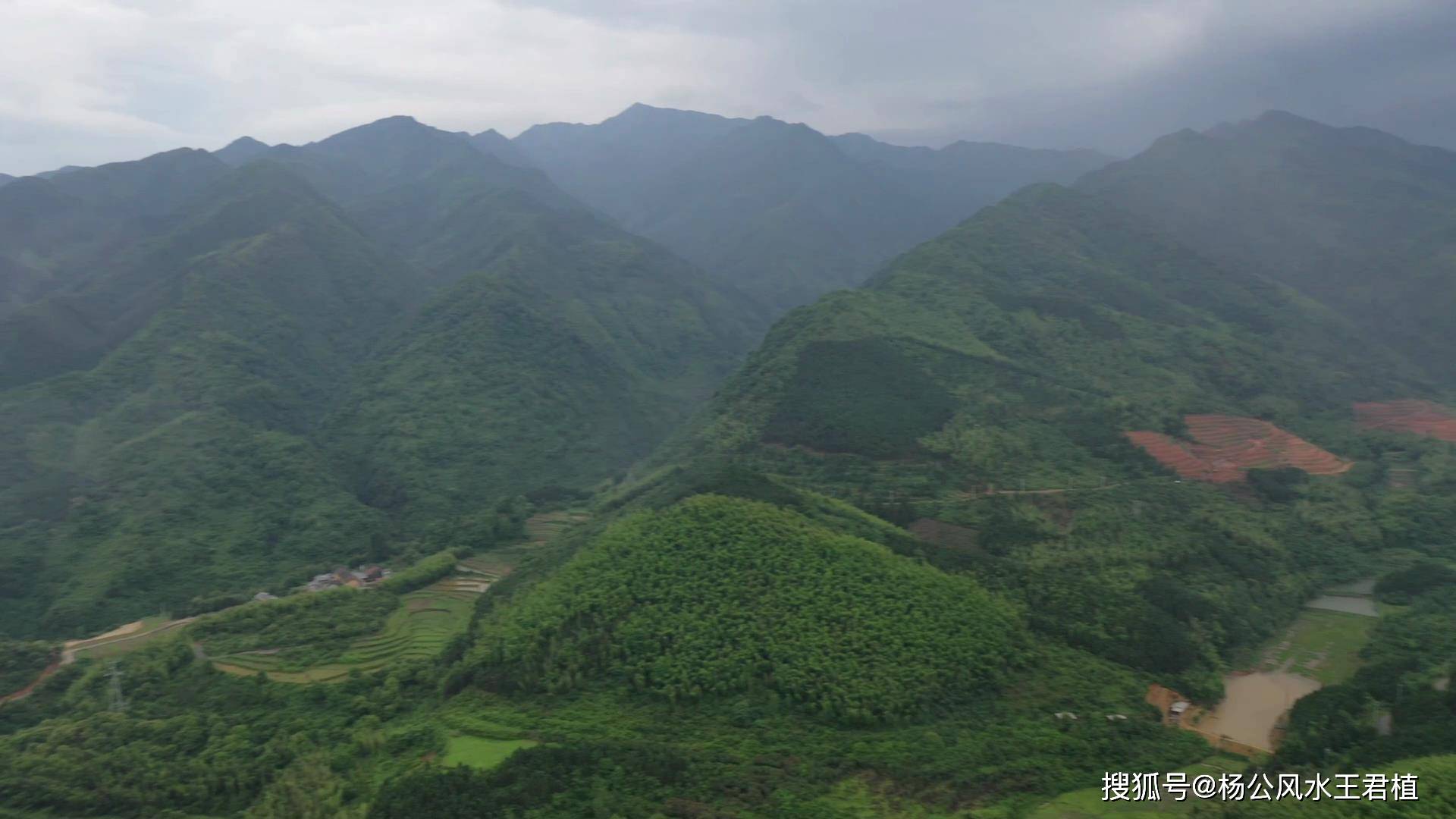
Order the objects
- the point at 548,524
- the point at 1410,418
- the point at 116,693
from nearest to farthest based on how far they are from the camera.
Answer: the point at 116,693
the point at 548,524
the point at 1410,418

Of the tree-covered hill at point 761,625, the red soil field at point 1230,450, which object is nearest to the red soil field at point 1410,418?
the red soil field at point 1230,450

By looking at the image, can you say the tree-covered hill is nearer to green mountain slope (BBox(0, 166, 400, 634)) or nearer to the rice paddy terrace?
the rice paddy terrace

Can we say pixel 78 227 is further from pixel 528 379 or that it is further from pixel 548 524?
pixel 548 524

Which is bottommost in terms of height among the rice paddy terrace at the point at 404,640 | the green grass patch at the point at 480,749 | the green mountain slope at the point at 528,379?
the green grass patch at the point at 480,749

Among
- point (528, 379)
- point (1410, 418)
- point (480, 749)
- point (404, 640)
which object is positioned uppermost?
point (528, 379)

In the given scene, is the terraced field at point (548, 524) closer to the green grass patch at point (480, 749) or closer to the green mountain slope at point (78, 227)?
the green grass patch at point (480, 749)

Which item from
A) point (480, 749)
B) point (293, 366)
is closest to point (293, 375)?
point (293, 366)

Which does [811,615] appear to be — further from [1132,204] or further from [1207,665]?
[1132,204]
